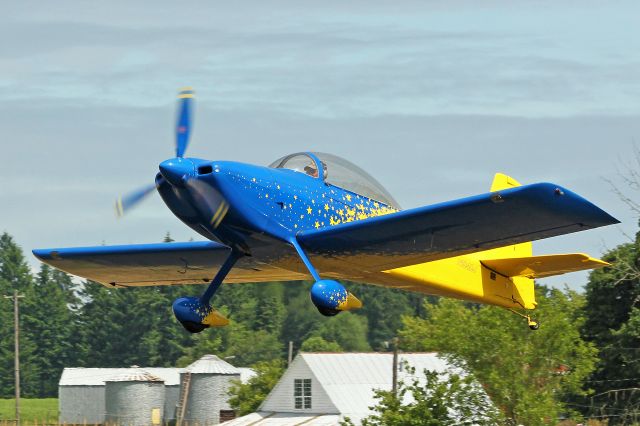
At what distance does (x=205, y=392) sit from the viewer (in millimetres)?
55656

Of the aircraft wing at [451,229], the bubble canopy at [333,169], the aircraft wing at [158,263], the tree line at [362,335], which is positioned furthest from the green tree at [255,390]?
the bubble canopy at [333,169]

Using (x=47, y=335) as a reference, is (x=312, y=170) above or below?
below

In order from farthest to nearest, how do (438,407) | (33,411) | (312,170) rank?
(33,411)
(438,407)
(312,170)

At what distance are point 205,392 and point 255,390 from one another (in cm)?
932

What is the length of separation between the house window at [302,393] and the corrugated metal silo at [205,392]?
1329 cm

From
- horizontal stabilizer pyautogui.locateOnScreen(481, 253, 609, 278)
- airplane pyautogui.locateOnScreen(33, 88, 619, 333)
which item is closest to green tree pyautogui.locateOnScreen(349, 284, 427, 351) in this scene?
horizontal stabilizer pyautogui.locateOnScreen(481, 253, 609, 278)

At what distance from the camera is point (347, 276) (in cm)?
1733

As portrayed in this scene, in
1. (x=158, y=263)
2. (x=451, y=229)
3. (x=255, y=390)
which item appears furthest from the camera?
(x=255, y=390)

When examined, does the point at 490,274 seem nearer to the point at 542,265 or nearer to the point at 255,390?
the point at 542,265

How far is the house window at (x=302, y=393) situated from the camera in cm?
4125

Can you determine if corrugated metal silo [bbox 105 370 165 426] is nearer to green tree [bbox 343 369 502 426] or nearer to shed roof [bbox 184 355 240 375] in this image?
shed roof [bbox 184 355 240 375]

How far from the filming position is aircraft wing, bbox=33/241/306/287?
719 inches

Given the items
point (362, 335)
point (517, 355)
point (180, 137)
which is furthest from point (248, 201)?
point (362, 335)

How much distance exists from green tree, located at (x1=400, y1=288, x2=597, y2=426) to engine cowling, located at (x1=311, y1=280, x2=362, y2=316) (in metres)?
14.8
